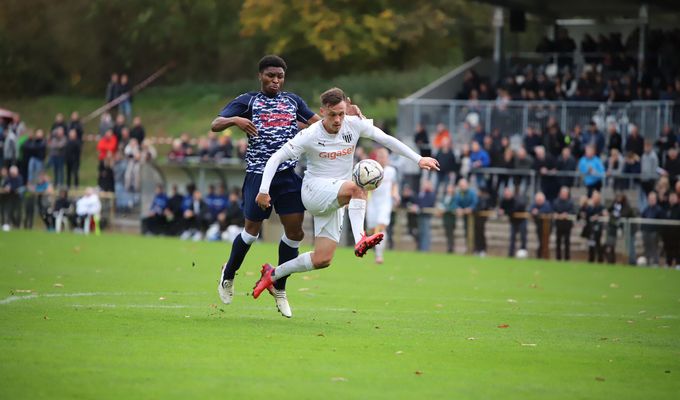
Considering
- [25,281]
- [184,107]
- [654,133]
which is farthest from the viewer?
[184,107]

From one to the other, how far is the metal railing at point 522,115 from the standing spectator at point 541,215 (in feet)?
13.4

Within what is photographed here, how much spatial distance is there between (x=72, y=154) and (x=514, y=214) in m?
14.6

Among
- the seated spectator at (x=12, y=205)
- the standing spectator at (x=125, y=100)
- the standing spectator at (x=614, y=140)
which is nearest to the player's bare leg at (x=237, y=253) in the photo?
the standing spectator at (x=614, y=140)

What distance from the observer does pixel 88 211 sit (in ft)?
111

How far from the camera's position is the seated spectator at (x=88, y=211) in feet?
110

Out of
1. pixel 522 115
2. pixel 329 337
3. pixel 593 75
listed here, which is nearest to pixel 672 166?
pixel 593 75

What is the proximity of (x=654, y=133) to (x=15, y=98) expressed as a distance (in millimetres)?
32947

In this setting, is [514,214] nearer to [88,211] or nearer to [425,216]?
[425,216]

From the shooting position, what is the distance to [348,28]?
47.1 metres

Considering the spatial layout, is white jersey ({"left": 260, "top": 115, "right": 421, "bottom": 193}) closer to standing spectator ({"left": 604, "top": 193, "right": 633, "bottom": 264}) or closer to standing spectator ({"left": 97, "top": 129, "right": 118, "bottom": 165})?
standing spectator ({"left": 604, "top": 193, "right": 633, "bottom": 264})

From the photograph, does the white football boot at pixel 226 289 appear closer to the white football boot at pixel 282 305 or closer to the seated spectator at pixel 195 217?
the white football boot at pixel 282 305

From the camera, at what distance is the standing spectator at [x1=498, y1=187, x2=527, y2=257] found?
94.5ft

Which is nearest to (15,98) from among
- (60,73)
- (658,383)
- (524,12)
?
(60,73)

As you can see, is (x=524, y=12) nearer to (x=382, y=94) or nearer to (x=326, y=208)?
(x=382, y=94)
